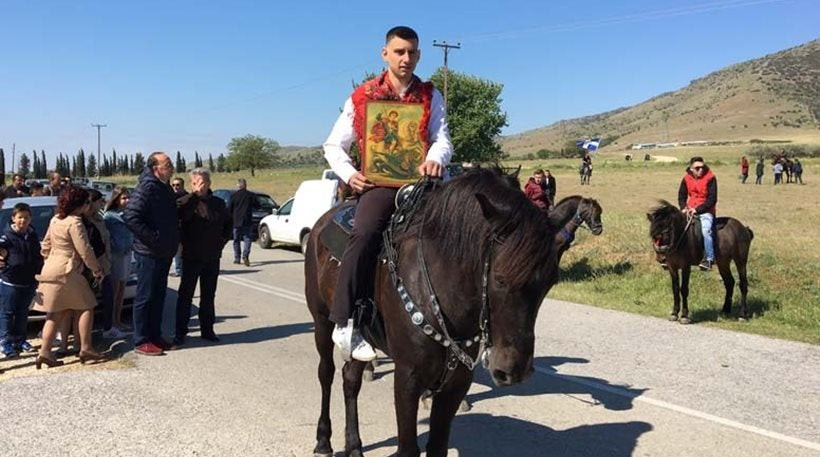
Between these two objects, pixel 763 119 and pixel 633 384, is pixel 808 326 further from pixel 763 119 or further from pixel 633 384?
pixel 763 119

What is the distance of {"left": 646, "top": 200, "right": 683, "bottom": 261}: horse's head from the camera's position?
10.0 m

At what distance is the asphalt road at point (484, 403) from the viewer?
16.0 feet

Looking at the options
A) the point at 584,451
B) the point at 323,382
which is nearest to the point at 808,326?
the point at 584,451

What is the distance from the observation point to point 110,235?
8898mm

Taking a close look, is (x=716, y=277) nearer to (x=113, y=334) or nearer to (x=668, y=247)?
(x=668, y=247)

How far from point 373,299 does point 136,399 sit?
10.8 feet

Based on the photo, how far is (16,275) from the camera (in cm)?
715

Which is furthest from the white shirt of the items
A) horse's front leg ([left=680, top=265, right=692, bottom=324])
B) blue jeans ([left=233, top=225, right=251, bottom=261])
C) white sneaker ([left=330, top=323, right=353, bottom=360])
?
blue jeans ([left=233, top=225, right=251, bottom=261])

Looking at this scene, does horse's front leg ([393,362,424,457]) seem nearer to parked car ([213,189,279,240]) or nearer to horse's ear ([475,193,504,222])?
horse's ear ([475,193,504,222])

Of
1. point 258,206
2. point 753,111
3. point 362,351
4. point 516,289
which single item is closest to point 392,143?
point 362,351

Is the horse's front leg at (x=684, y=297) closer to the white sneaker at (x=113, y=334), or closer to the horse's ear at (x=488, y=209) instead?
the horse's ear at (x=488, y=209)

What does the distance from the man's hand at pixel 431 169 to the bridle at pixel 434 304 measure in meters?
0.06

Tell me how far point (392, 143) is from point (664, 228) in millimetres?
7349

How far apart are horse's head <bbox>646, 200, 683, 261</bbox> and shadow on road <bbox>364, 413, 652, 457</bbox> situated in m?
5.26
